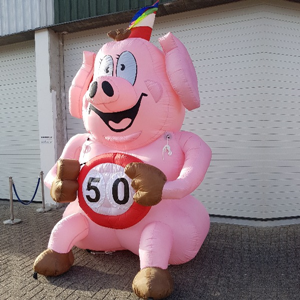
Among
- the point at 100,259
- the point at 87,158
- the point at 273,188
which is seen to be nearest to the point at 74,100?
the point at 87,158

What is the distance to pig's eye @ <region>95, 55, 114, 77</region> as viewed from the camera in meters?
3.36

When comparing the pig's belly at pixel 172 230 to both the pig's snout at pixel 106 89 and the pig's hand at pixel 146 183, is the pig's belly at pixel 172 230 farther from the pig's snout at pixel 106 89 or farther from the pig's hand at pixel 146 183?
the pig's snout at pixel 106 89

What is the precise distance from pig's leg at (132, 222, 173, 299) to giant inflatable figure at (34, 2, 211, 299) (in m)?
0.01

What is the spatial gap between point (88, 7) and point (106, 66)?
3301 mm

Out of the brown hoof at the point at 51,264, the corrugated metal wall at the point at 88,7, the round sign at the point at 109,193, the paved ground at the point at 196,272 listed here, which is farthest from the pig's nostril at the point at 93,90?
the corrugated metal wall at the point at 88,7

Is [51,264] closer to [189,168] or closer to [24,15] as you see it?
[189,168]

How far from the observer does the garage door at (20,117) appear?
7.43m

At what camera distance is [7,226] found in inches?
221

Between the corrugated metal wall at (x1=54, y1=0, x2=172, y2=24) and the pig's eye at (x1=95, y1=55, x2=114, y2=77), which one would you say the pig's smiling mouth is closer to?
the pig's eye at (x1=95, y1=55, x2=114, y2=77)

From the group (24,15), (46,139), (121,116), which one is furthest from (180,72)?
(24,15)

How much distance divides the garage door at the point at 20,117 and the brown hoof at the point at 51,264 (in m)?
4.37

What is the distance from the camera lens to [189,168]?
10.4ft

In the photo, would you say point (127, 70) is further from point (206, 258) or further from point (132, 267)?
point (206, 258)

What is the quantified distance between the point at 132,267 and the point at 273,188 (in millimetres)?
3107
